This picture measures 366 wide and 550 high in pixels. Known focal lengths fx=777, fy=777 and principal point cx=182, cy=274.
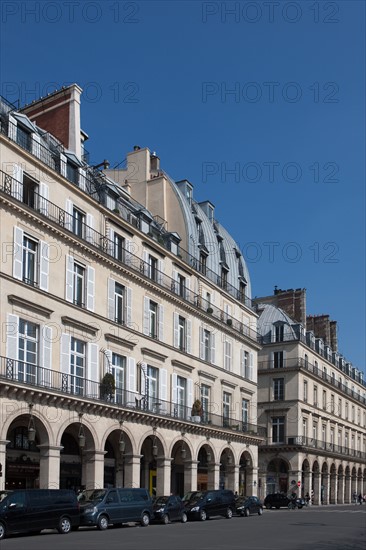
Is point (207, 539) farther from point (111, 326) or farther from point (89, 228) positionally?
point (89, 228)

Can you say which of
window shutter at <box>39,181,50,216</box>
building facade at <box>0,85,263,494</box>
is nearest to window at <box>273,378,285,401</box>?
building facade at <box>0,85,263,494</box>

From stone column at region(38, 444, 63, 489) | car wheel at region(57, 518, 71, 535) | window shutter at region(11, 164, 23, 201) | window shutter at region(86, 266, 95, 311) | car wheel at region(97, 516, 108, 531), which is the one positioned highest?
window shutter at region(11, 164, 23, 201)

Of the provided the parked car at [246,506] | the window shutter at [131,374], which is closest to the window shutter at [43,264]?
the window shutter at [131,374]

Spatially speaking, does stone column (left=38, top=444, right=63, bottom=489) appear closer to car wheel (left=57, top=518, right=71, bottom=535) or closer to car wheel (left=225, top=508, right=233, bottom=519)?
car wheel (left=57, top=518, right=71, bottom=535)

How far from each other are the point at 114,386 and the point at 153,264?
886 centimetres

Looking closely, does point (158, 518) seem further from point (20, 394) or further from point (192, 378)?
point (192, 378)

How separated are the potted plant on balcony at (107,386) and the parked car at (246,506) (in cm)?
967

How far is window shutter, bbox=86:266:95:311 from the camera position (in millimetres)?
36594

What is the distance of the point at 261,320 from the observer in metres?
75.8

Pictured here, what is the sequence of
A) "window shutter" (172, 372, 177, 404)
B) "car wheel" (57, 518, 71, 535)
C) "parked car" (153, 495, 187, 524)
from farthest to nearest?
"window shutter" (172, 372, 177, 404) < "parked car" (153, 495, 187, 524) < "car wheel" (57, 518, 71, 535)

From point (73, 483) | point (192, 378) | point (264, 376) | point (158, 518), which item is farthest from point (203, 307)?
point (264, 376)

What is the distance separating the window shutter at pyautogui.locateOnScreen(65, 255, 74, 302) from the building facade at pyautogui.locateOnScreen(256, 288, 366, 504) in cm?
3813

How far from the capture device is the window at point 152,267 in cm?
4285

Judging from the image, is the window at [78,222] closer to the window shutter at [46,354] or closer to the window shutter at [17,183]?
the window shutter at [17,183]
